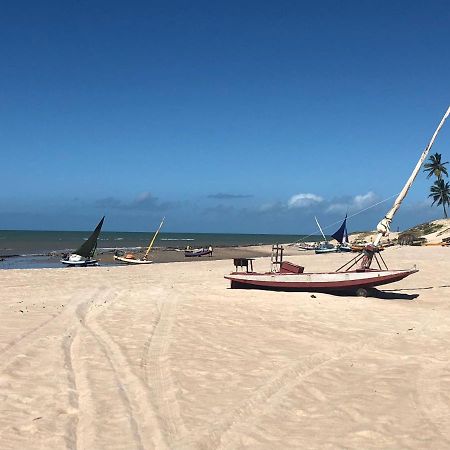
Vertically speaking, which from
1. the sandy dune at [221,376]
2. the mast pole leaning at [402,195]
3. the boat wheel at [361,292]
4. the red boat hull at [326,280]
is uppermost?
the mast pole leaning at [402,195]

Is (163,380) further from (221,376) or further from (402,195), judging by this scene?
(402,195)

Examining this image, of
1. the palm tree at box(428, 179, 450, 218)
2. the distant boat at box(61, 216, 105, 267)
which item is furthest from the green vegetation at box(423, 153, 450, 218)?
the distant boat at box(61, 216, 105, 267)

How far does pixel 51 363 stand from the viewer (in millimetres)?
9375

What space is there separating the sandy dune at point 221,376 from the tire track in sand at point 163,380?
3 cm

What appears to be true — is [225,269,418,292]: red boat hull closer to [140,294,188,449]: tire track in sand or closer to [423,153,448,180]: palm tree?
[140,294,188,449]: tire track in sand

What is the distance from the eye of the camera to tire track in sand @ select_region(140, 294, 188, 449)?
6442mm

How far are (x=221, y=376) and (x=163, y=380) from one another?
1.17 m

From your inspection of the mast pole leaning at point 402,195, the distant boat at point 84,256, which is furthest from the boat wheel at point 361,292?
the distant boat at point 84,256

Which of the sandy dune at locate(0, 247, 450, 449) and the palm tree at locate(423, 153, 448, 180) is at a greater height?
the palm tree at locate(423, 153, 448, 180)

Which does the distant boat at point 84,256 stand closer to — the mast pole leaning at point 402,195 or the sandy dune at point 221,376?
the sandy dune at point 221,376

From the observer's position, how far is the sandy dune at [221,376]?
642cm

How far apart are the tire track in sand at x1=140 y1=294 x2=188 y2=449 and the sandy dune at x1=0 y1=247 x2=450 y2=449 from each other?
3cm

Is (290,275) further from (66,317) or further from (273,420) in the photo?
(273,420)

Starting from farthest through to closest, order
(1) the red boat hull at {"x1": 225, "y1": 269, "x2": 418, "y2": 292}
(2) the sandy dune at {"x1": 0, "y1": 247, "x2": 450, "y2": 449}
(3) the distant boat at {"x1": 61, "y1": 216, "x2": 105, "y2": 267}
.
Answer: (3) the distant boat at {"x1": 61, "y1": 216, "x2": 105, "y2": 267}, (1) the red boat hull at {"x1": 225, "y1": 269, "x2": 418, "y2": 292}, (2) the sandy dune at {"x1": 0, "y1": 247, "x2": 450, "y2": 449}
